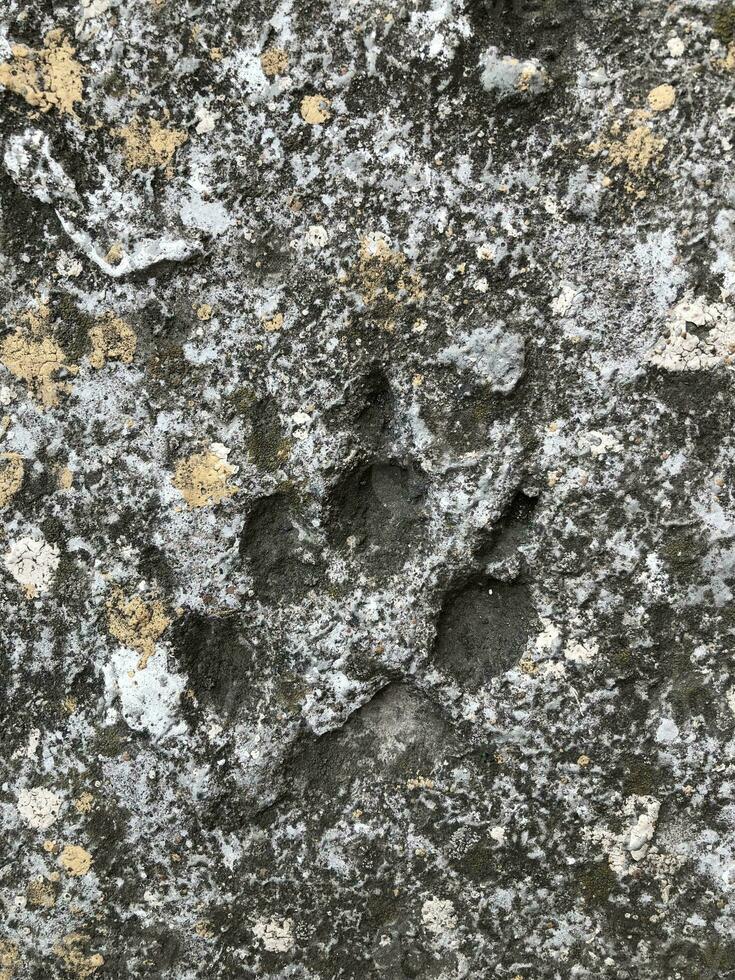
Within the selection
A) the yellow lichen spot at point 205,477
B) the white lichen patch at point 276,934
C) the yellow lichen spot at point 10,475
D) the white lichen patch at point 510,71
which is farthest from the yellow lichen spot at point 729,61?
the white lichen patch at point 276,934

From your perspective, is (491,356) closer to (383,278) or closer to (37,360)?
(383,278)

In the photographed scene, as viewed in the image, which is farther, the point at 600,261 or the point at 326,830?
the point at 326,830

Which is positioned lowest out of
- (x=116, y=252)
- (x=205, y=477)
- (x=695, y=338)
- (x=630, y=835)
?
(x=630, y=835)

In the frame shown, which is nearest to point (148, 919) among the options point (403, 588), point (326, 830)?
point (326, 830)

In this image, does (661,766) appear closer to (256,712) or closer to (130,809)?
(256,712)

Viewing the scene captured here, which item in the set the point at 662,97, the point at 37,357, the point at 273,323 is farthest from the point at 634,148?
the point at 37,357
